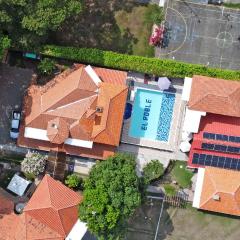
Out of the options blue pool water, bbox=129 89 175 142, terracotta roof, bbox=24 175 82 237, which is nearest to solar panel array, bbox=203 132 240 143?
blue pool water, bbox=129 89 175 142

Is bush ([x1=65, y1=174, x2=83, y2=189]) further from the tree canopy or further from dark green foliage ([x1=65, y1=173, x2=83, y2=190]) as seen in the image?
the tree canopy

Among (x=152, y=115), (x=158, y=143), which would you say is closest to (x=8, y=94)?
(x=152, y=115)

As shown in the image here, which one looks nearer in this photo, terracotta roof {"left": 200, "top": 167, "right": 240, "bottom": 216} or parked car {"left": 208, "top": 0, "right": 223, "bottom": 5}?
terracotta roof {"left": 200, "top": 167, "right": 240, "bottom": 216}

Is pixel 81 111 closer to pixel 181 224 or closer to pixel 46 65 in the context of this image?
pixel 46 65

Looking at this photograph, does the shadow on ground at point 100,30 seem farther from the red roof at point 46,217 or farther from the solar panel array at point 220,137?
the red roof at point 46,217

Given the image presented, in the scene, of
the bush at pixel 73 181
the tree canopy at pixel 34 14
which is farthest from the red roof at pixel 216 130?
the tree canopy at pixel 34 14
